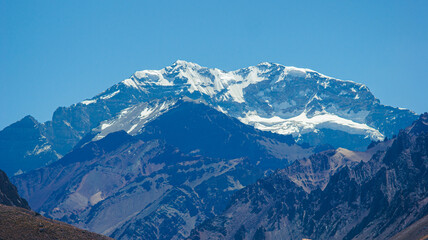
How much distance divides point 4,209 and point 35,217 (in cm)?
786

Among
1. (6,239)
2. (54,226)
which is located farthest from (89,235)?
(6,239)

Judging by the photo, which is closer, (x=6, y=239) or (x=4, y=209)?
(x=6, y=239)

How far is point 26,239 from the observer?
176m

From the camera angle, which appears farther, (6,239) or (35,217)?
(35,217)

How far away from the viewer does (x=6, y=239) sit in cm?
17412

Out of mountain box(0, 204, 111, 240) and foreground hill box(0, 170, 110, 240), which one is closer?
foreground hill box(0, 170, 110, 240)

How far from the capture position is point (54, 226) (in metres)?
184

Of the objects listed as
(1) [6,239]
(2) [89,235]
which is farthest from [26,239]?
(2) [89,235]

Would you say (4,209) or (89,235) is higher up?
(4,209)

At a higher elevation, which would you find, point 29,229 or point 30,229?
point 29,229

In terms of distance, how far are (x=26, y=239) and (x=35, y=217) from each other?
41.5ft

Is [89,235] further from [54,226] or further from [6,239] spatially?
[6,239]

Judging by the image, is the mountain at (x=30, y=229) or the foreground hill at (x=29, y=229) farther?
the mountain at (x=30, y=229)

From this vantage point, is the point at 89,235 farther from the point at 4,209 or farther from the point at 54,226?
the point at 4,209
